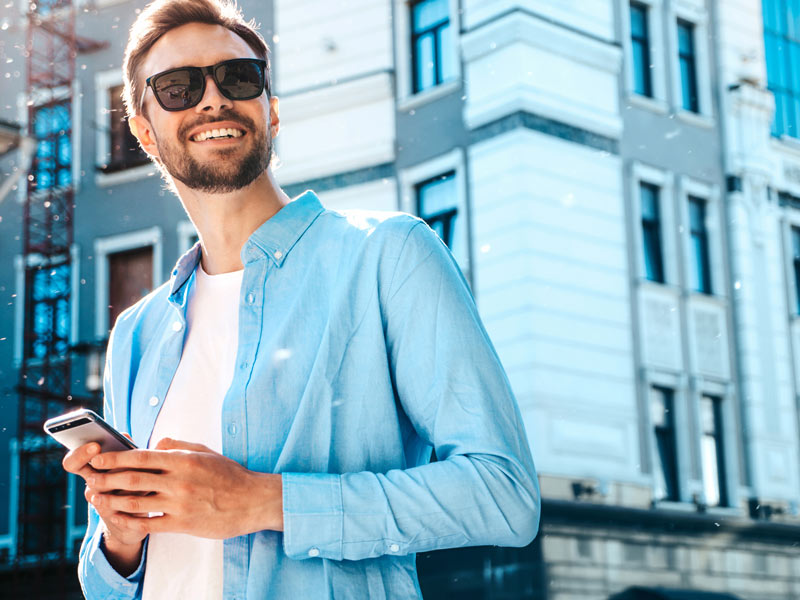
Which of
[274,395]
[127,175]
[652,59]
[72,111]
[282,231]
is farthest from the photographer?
[72,111]

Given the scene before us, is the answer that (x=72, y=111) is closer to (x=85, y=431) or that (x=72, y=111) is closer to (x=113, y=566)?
(x=113, y=566)

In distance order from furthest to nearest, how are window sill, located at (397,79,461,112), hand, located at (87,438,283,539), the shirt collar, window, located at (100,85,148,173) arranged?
window, located at (100,85,148,173) → window sill, located at (397,79,461,112) → the shirt collar → hand, located at (87,438,283,539)

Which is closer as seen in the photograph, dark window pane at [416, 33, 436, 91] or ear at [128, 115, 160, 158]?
ear at [128, 115, 160, 158]

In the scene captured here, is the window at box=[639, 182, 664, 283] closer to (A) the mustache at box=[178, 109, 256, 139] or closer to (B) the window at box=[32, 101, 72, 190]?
(B) the window at box=[32, 101, 72, 190]

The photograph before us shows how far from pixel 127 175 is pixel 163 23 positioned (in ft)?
22.0

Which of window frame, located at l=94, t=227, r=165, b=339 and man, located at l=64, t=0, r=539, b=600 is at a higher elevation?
window frame, located at l=94, t=227, r=165, b=339

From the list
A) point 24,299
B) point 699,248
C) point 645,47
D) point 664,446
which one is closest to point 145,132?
point 664,446

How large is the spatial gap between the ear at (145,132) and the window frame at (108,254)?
6.48m

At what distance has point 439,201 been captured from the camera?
295 inches

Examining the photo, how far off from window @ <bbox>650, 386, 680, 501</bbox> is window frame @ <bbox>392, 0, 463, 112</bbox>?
2.46 meters

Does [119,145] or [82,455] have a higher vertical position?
[119,145]

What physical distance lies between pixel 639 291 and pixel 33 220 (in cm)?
434

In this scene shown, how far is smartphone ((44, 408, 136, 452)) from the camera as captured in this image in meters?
1.08

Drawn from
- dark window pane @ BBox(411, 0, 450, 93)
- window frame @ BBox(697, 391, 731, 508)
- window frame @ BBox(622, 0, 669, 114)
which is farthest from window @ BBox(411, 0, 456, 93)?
window frame @ BBox(697, 391, 731, 508)
